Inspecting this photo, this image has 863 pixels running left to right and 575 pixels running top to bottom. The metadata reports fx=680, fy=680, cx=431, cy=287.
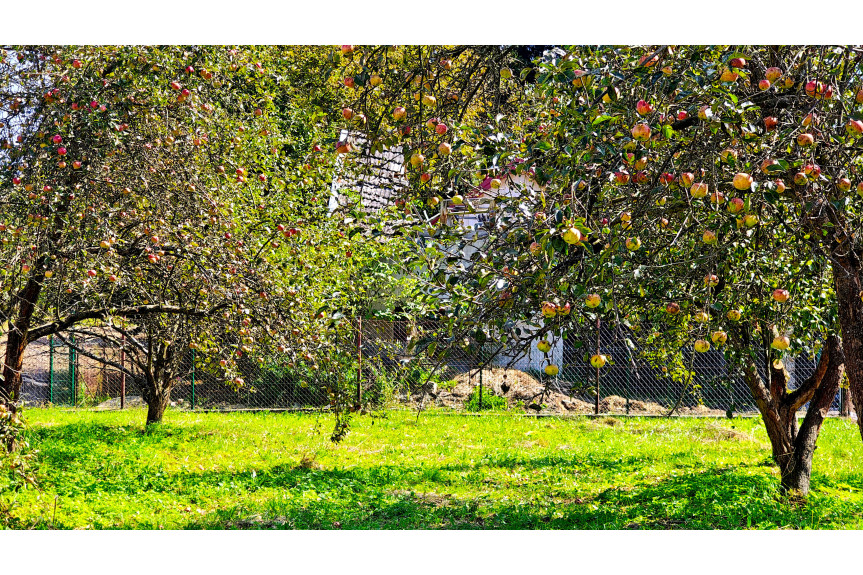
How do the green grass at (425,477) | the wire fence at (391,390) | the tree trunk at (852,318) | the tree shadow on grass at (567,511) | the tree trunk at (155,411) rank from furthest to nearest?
1. the wire fence at (391,390)
2. the tree trunk at (155,411)
3. the green grass at (425,477)
4. the tree shadow on grass at (567,511)
5. the tree trunk at (852,318)

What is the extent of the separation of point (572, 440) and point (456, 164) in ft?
20.7

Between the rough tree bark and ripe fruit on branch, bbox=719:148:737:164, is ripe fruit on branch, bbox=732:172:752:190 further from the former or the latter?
the rough tree bark

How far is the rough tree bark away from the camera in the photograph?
498 cm

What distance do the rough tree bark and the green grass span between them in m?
0.21

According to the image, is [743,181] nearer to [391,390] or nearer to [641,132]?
[641,132]

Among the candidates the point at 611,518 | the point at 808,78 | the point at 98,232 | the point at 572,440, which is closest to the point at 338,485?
the point at 611,518

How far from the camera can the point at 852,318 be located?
9.74 feet

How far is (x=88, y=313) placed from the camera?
17.4 ft

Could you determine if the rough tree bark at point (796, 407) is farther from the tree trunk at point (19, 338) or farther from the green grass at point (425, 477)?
the tree trunk at point (19, 338)

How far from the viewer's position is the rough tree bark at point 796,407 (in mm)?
4977

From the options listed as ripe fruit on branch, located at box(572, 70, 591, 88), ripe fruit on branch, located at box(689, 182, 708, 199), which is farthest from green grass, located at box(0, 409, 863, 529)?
ripe fruit on branch, located at box(572, 70, 591, 88)

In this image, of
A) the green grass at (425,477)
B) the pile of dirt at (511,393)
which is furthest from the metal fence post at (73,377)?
the pile of dirt at (511,393)

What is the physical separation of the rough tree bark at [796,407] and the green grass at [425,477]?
21 cm

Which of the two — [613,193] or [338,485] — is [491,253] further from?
[338,485]
